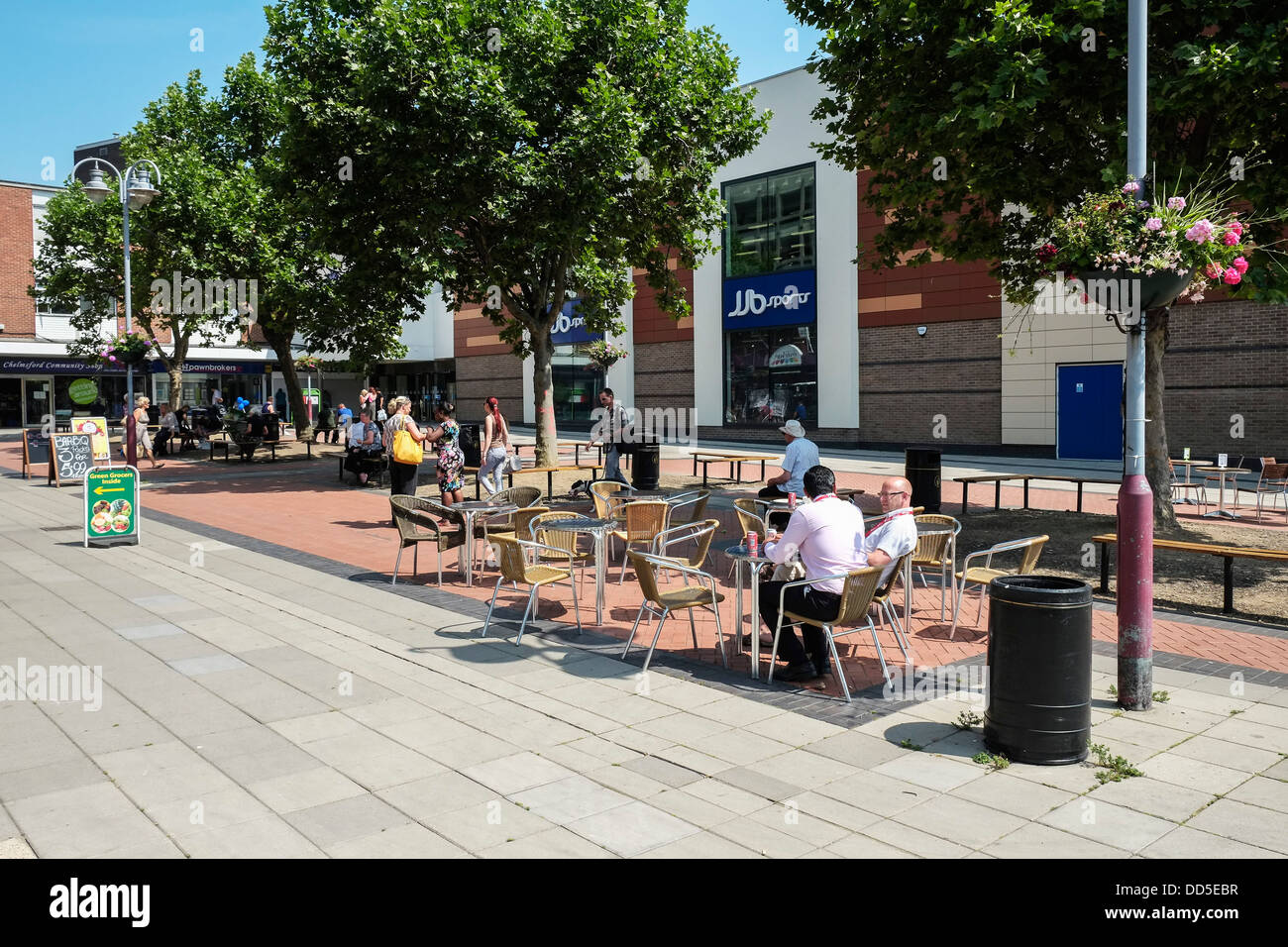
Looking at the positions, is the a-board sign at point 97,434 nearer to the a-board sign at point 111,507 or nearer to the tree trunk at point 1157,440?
the a-board sign at point 111,507

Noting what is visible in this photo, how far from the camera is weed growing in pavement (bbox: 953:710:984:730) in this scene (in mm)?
5535

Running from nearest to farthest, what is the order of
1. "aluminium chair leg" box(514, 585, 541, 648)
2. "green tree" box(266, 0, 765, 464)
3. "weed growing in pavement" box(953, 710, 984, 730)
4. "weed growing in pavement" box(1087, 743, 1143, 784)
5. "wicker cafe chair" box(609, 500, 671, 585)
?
"weed growing in pavement" box(1087, 743, 1143, 784)
"weed growing in pavement" box(953, 710, 984, 730)
"aluminium chair leg" box(514, 585, 541, 648)
"wicker cafe chair" box(609, 500, 671, 585)
"green tree" box(266, 0, 765, 464)

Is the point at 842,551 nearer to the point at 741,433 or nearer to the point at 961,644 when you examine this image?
the point at 961,644

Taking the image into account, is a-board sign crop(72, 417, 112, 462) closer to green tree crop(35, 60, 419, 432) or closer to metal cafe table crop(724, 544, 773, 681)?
green tree crop(35, 60, 419, 432)

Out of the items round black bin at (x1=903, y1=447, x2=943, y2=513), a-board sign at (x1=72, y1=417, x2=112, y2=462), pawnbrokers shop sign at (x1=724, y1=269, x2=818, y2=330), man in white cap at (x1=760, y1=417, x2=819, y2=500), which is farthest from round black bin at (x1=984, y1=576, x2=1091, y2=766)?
pawnbrokers shop sign at (x1=724, y1=269, x2=818, y2=330)

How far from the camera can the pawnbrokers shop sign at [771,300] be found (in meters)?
29.8

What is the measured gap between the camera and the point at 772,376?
31234 millimetres

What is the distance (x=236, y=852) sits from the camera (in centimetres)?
394

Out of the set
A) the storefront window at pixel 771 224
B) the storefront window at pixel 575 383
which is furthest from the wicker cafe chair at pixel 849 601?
the storefront window at pixel 575 383

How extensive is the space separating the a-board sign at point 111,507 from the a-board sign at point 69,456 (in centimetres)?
858

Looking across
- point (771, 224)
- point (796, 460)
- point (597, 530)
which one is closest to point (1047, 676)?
point (597, 530)

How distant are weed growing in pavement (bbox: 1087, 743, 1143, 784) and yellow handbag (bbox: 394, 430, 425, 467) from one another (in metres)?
9.09

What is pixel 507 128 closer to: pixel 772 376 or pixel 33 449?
pixel 33 449

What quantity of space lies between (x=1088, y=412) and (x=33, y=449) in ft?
85.8
